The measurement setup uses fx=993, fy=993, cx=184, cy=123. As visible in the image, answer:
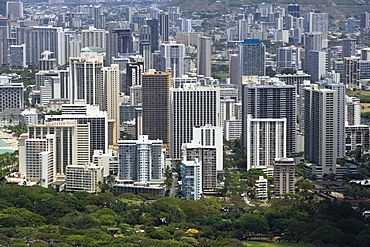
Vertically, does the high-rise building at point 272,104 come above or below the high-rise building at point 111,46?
below

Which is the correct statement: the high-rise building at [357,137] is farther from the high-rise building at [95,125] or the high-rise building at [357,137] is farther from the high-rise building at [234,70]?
the high-rise building at [234,70]

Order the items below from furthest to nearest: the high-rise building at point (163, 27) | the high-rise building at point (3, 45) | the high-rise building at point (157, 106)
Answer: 1. the high-rise building at point (163, 27)
2. the high-rise building at point (3, 45)
3. the high-rise building at point (157, 106)

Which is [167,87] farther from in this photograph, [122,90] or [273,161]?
[122,90]

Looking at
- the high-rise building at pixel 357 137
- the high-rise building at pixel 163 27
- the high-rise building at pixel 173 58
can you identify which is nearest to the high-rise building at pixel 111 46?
the high-rise building at pixel 173 58

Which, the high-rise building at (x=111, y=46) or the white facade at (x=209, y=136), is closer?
the white facade at (x=209, y=136)

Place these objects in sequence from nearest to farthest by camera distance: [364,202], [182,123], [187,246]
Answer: [187,246] < [364,202] < [182,123]

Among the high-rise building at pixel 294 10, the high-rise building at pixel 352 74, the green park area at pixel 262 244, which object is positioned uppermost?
the high-rise building at pixel 294 10

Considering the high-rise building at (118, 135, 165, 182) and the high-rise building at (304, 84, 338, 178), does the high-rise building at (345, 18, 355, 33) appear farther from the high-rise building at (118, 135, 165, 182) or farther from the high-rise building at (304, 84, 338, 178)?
the high-rise building at (118, 135, 165, 182)

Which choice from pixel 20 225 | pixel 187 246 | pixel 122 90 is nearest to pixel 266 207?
pixel 187 246
